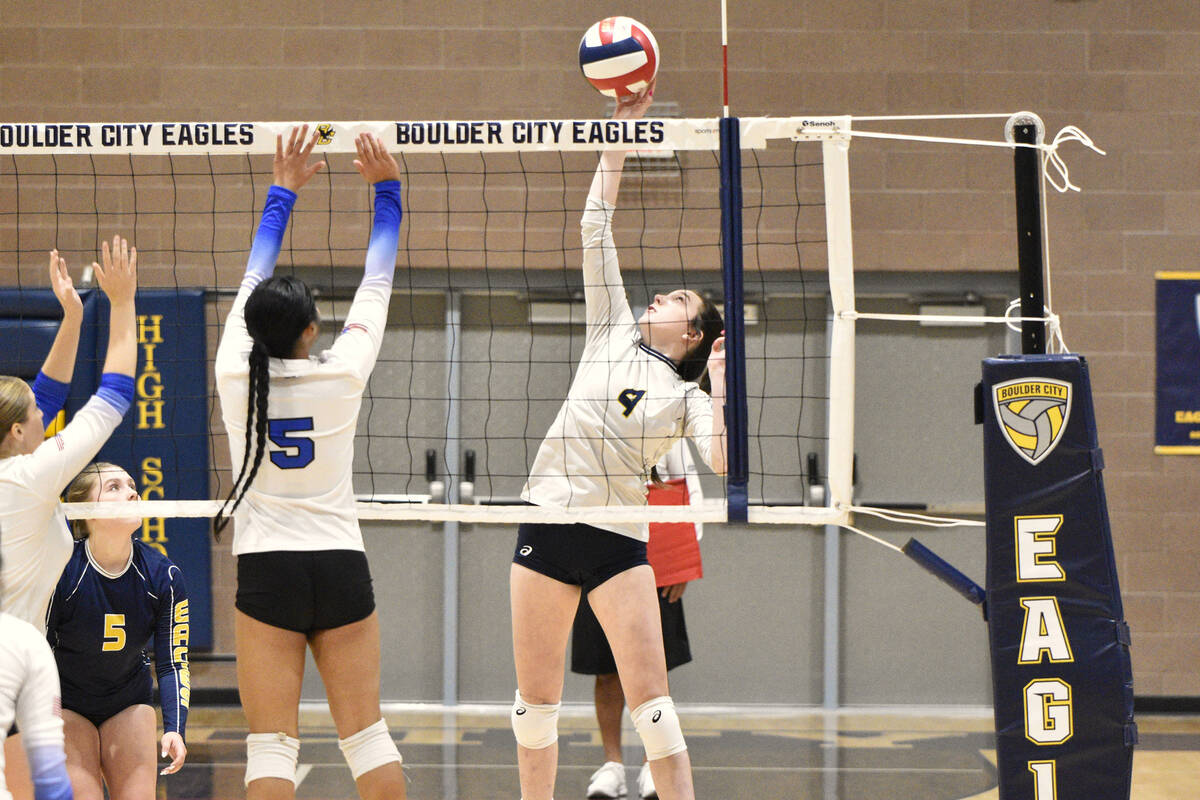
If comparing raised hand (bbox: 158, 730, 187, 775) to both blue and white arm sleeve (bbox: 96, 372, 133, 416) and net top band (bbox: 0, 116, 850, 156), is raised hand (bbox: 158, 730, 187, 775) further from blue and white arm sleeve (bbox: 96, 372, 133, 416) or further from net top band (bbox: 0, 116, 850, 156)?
net top band (bbox: 0, 116, 850, 156)

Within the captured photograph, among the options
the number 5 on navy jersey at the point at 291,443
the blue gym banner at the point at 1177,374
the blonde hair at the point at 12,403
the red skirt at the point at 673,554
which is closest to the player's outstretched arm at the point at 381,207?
the number 5 on navy jersey at the point at 291,443

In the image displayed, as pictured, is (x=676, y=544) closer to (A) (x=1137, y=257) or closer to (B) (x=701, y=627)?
(B) (x=701, y=627)

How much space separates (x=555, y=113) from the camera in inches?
261

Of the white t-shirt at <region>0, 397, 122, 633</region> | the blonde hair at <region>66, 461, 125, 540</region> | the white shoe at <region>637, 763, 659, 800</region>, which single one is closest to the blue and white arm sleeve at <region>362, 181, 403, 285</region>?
the white t-shirt at <region>0, 397, 122, 633</region>

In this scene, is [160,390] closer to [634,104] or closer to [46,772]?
[634,104]

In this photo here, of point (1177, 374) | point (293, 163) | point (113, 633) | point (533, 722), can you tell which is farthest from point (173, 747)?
point (1177, 374)

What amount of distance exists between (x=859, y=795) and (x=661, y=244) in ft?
9.93

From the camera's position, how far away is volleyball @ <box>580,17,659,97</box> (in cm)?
368

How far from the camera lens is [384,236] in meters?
3.11

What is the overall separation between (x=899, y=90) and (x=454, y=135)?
3910mm

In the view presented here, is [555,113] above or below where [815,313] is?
above

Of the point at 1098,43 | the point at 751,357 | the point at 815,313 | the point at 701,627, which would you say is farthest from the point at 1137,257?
the point at 701,627

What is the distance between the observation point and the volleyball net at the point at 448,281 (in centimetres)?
649

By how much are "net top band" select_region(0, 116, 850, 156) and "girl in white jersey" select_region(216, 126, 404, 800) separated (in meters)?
0.68
